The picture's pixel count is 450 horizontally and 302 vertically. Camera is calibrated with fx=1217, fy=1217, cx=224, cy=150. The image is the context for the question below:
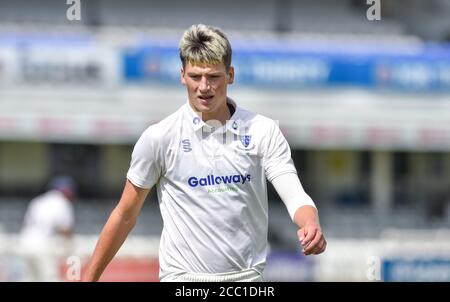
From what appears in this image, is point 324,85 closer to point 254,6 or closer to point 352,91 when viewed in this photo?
point 352,91

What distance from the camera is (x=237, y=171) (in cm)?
538

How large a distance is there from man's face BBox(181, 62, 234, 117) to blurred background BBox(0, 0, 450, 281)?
17.1m

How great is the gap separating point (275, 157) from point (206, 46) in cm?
58

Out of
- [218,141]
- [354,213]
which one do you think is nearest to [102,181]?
[354,213]

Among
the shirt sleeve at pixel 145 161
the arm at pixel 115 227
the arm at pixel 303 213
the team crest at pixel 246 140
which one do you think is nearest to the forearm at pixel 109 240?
the arm at pixel 115 227

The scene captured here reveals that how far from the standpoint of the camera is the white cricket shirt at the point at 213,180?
5379 mm

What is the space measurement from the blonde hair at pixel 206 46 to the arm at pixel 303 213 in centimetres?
58

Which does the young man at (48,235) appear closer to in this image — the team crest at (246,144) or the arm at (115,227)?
the arm at (115,227)

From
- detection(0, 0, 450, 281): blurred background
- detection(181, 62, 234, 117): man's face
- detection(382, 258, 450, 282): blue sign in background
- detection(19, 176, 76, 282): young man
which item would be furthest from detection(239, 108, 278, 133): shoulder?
detection(0, 0, 450, 281): blurred background

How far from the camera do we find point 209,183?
5.40 m

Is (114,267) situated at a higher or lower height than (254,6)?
lower

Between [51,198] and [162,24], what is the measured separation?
9.02 m

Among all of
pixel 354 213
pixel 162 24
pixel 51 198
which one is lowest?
pixel 354 213

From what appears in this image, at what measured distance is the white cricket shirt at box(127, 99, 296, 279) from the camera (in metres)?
5.38
